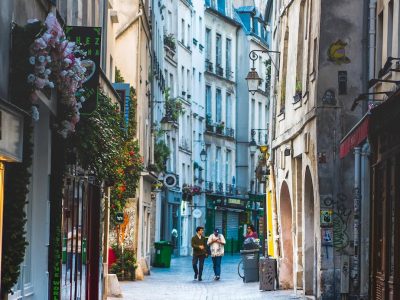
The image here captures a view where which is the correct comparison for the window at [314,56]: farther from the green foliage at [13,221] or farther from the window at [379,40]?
the green foliage at [13,221]

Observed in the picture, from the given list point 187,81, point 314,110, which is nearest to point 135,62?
point 314,110

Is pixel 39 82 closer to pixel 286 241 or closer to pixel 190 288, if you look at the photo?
pixel 286 241

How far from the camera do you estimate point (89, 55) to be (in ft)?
54.0

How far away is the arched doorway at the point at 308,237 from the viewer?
2911 cm

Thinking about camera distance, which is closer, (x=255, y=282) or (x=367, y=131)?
(x=367, y=131)

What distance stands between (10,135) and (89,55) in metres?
5.48

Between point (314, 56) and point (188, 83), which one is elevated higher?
point (188, 83)

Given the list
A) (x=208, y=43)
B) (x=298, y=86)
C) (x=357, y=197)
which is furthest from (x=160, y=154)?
(x=357, y=197)

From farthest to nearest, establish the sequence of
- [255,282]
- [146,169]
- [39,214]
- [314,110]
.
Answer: [146,169] → [255,282] → [314,110] → [39,214]

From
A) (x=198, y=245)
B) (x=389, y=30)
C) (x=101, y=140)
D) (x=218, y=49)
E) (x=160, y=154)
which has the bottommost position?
(x=198, y=245)

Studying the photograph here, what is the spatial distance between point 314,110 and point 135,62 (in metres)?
13.1

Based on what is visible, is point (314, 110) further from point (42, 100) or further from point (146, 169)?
point (146, 169)

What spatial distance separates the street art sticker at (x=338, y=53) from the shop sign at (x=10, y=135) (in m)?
15.5

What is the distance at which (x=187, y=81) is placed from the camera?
226 ft
